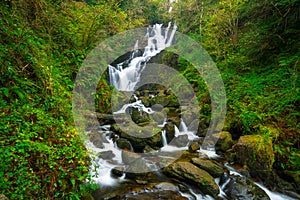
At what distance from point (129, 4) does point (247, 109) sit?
1569 cm

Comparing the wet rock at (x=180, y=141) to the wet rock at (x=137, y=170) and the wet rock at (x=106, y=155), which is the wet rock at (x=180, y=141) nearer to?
the wet rock at (x=137, y=170)

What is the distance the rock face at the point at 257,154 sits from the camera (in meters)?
4.46

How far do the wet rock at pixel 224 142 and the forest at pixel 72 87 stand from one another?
1.15ft

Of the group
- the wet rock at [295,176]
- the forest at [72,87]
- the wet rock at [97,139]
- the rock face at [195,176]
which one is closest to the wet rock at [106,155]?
the wet rock at [97,139]

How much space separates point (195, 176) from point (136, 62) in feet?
39.3

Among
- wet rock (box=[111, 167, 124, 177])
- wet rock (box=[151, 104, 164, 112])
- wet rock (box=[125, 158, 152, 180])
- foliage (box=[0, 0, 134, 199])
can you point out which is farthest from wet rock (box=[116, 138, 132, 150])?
wet rock (box=[151, 104, 164, 112])

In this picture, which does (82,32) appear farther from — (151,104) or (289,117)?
(289,117)

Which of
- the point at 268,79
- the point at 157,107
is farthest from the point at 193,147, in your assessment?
the point at 157,107

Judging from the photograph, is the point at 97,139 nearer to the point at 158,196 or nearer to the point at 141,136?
the point at 141,136

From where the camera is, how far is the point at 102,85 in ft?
26.0

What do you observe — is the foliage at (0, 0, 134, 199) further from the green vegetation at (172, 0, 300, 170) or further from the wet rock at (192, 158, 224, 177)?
the green vegetation at (172, 0, 300, 170)

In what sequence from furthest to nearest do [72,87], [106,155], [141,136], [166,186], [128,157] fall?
[141,136] → [72,87] → [106,155] → [128,157] → [166,186]

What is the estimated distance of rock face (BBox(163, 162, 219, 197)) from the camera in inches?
157

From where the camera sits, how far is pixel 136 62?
48.6 ft
